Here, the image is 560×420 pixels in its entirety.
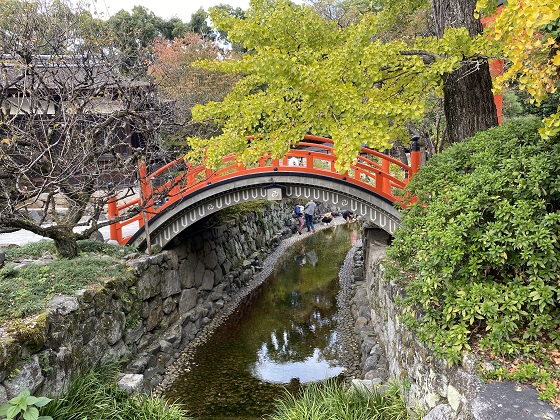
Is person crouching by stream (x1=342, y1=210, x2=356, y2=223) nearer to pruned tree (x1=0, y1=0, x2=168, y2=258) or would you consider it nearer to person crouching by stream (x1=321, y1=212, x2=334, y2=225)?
person crouching by stream (x1=321, y1=212, x2=334, y2=225)

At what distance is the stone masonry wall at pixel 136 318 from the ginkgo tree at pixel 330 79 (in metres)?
3.25

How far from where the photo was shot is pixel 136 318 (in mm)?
8086

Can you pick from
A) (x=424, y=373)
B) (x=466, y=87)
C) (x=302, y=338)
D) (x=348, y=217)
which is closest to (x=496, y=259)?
(x=424, y=373)

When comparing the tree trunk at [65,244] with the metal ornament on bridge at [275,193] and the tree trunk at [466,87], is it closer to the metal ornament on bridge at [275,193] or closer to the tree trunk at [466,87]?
the metal ornament on bridge at [275,193]

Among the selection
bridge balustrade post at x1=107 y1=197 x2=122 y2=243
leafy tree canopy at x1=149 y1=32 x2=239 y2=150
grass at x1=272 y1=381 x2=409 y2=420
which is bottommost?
grass at x1=272 y1=381 x2=409 y2=420

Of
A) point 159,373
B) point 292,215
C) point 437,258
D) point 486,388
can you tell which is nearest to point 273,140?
point 437,258

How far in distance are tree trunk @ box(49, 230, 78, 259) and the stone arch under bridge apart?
1.96 metres

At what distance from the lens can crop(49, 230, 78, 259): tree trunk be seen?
25.1 feet

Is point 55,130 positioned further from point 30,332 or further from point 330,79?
point 330,79

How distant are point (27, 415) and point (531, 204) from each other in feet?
17.0

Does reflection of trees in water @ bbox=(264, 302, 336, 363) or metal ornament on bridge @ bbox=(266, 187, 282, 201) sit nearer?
reflection of trees in water @ bbox=(264, 302, 336, 363)

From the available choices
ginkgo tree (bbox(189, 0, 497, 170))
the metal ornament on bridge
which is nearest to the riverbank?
the metal ornament on bridge

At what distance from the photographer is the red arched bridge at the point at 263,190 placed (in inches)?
351

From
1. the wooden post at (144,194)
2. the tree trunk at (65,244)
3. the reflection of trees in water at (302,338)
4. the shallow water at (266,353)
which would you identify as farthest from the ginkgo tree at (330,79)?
the reflection of trees in water at (302,338)
